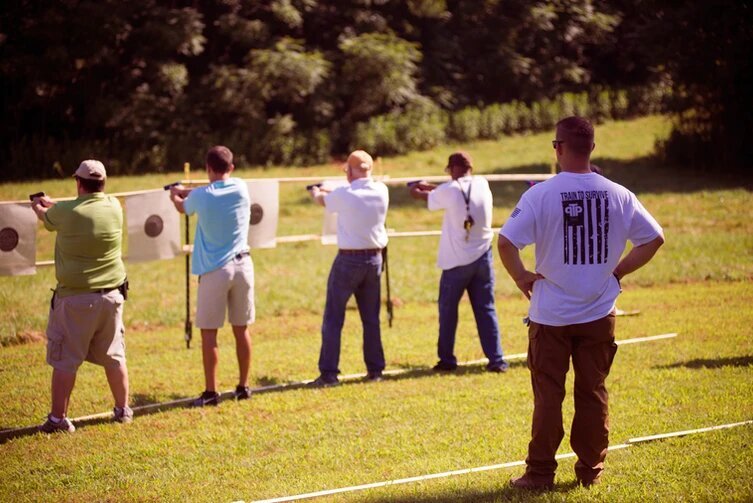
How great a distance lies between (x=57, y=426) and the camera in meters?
8.55

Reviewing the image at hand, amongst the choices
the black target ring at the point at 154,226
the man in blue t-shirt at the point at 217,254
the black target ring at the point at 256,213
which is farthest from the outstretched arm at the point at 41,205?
the black target ring at the point at 256,213

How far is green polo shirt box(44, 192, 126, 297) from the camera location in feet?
27.8

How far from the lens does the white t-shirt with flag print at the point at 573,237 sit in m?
6.08

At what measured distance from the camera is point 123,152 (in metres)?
29.3

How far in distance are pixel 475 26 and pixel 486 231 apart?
30.4 metres

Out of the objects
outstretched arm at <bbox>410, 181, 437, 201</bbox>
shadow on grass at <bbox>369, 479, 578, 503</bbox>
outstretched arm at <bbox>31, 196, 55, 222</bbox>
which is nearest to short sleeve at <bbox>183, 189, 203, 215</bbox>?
outstretched arm at <bbox>31, 196, 55, 222</bbox>

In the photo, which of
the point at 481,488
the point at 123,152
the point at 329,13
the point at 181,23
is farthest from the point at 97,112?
the point at 481,488

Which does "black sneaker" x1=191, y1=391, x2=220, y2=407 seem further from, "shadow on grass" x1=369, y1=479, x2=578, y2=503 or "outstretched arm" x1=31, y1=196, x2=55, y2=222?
"shadow on grass" x1=369, y1=479, x2=578, y2=503

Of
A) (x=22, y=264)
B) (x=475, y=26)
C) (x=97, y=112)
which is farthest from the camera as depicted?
(x=475, y=26)

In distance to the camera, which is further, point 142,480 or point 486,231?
point 486,231

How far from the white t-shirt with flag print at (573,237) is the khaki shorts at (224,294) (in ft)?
13.0

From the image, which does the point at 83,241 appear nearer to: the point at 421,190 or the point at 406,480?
the point at 406,480

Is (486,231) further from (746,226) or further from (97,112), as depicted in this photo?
(97,112)

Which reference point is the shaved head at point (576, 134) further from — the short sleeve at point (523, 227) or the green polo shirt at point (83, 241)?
the green polo shirt at point (83, 241)
